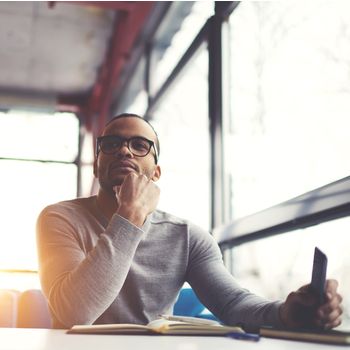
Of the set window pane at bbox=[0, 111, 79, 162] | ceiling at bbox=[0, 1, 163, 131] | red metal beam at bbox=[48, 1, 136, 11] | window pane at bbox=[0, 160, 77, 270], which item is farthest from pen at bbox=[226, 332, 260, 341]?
window pane at bbox=[0, 111, 79, 162]

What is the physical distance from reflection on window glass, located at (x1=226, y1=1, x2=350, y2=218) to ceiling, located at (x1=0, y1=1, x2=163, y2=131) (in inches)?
63.7

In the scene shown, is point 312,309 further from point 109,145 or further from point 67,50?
point 67,50

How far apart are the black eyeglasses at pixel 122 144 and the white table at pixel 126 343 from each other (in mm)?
829

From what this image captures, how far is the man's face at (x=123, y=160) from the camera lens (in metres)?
1.79

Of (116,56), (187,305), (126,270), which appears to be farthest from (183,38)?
(126,270)

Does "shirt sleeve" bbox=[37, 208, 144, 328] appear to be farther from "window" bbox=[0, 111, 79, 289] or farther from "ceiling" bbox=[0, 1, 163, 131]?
"window" bbox=[0, 111, 79, 289]

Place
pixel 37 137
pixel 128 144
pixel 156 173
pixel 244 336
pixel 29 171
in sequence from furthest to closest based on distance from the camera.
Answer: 1. pixel 37 137
2. pixel 29 171
3. pixel 156 173
4. pixel 128 144
5. pixel 244 336

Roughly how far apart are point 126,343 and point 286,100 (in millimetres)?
1874

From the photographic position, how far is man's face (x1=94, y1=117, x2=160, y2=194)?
1.79m

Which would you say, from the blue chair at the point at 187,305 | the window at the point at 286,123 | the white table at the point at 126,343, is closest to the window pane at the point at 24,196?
the window at the point at 286,123

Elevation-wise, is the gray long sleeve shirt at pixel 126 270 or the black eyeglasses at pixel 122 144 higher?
the black eyeglasses at pixel 122 144

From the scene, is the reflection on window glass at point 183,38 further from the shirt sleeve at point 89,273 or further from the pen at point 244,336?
the pen at point 244,336

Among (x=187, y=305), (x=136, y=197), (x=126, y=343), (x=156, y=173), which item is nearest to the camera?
(x=126, y=343)

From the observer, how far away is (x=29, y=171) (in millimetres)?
7156
